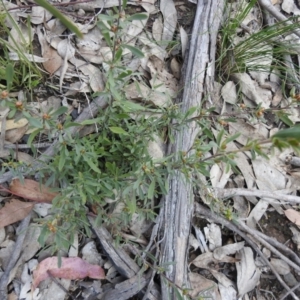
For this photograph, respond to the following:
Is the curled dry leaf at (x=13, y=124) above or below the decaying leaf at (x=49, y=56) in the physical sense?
below

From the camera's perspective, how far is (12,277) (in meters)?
1.75

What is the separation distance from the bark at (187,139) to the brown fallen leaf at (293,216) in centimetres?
60

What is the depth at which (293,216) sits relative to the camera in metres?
2.16

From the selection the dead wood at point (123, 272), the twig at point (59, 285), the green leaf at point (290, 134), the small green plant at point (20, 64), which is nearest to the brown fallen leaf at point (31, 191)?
the dead wood at point (123, 272)

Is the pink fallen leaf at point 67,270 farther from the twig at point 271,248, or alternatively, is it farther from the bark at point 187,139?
the twig at point 271,248

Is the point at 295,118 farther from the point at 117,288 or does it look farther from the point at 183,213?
the point at 117,288

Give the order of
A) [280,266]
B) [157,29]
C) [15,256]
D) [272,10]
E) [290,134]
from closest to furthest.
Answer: [290,134] → [15,256] → [280,266] → [157,29] → [272,10]

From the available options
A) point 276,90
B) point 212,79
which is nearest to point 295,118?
point 276,90

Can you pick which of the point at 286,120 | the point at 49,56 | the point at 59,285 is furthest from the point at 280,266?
the point at 49,56

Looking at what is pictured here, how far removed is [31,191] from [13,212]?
0.40 feet

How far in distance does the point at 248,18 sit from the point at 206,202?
3.99ft

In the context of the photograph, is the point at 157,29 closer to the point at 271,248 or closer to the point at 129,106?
the point at 129,106

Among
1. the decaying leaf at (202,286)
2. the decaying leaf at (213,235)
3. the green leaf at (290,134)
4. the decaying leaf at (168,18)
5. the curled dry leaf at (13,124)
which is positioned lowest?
the decaying leaf at (202,286)

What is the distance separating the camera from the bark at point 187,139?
1.82 m
